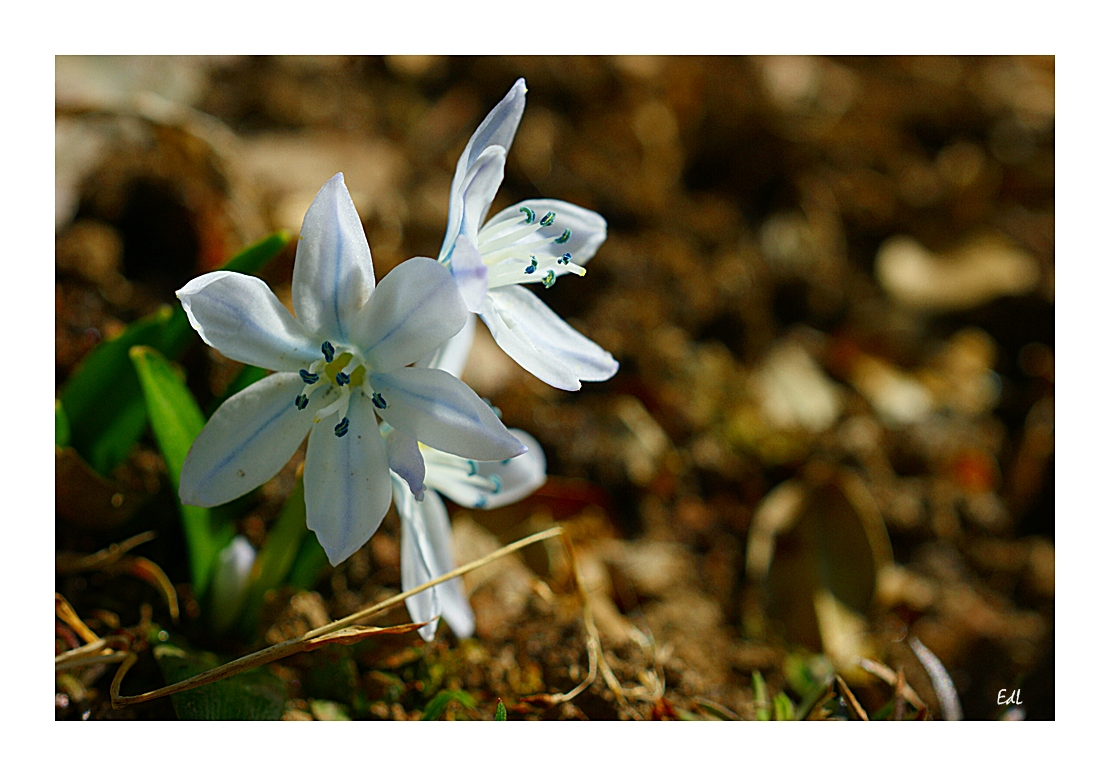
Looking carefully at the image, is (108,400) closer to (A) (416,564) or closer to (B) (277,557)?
(B) (277,557)

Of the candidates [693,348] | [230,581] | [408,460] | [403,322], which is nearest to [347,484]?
[408,460]

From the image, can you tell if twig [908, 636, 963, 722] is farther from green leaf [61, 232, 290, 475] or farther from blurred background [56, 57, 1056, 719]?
green leaf [61, 232, 290, 475]

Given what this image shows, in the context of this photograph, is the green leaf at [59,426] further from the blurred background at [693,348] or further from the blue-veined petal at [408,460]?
the blue-veined petal at [408,460]

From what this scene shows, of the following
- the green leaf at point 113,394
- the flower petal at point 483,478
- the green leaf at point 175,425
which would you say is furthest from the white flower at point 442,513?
the green leaf at point 113,394

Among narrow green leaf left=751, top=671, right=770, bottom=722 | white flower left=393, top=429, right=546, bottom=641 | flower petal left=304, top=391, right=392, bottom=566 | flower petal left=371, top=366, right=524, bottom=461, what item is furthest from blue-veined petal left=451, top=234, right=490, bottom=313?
narrow green leaf left=751, top=671, right=770, bottom=722
